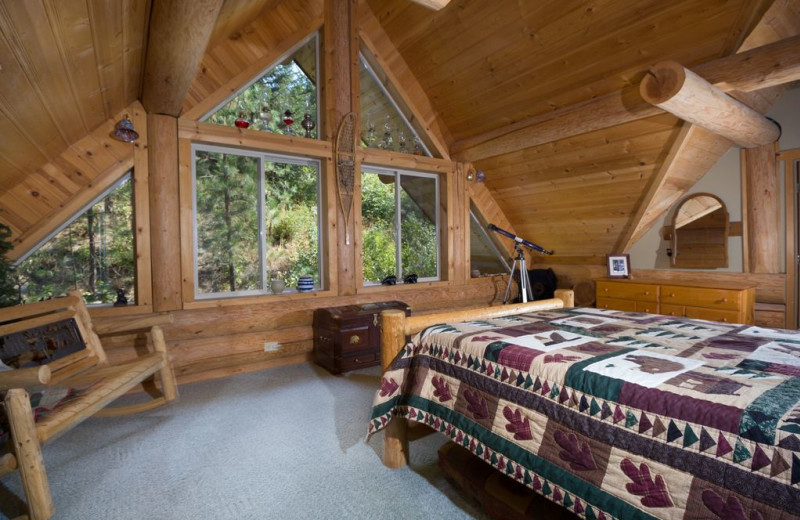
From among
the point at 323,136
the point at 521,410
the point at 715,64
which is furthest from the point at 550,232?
the point at 521,410

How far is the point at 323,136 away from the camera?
4.10 meters

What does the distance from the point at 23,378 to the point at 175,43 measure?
1659mm

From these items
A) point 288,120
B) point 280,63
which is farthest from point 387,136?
point 280,63

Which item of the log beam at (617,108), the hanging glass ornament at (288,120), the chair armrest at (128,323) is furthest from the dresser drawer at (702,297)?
the chair armrest at (128,323)

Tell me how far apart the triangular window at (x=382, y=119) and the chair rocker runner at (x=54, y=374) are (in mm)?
2842

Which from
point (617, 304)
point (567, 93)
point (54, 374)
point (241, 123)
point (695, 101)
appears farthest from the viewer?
point (617, 304)

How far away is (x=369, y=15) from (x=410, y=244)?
8.26 ft

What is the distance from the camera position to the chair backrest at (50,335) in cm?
214

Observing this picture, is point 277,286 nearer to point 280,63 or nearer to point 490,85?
point 280,63

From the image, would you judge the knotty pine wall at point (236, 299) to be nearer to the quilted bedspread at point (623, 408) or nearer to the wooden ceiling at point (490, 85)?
the wooden ceiling at point (490, 85)

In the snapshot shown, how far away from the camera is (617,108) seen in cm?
339

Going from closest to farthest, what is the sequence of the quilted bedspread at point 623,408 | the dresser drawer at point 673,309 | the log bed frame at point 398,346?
the quilted bedspread at point 623,408 < the log bed frame at point 398,346 < the dresser drawer at point 673,309

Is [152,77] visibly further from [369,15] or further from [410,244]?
[410,244]

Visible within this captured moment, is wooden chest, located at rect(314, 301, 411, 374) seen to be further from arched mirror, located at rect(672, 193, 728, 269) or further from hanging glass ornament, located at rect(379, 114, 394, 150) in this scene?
arched mirror, located at rect(672, 193, 728, 269)
